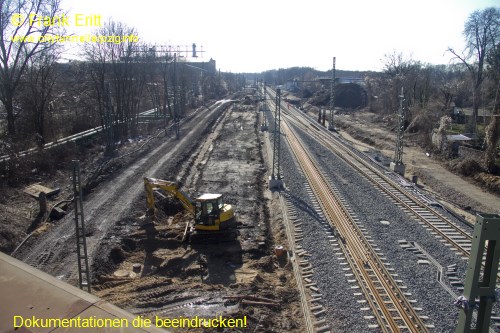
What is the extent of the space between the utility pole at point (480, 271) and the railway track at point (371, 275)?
490 centimetres

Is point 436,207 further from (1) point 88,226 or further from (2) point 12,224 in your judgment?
(2) point 12,224

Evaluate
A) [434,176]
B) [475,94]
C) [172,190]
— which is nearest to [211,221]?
[172,190]

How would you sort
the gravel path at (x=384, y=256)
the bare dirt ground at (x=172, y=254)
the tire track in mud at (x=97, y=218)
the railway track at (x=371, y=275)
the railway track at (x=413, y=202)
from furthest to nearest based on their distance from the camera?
the railway track at (x=413, y=202) < the tire track in mud at (x=97, y=218) < the bare dirt ground at (x=172, y=254) < the gravel path at (x=384, y=256) < the railway track at (x=371, y=275)

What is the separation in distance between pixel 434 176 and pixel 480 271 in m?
23.2

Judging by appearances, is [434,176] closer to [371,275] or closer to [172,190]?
[371,275]

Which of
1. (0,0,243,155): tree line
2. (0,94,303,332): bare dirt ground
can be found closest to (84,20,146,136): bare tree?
(0,0,243,155): tree line

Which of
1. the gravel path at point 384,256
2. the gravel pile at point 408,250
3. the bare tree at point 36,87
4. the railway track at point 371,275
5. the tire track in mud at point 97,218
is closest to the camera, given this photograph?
the railway track at point 371,275

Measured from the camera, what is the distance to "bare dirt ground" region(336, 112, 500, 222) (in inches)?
798

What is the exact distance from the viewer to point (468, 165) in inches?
1019

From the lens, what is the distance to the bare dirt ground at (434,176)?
20.3m

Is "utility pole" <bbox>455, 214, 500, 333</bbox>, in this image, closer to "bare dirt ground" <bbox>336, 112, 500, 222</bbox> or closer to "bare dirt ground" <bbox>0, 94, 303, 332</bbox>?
"bare dirt ground" <bbox>0, 94, 303, 332</bbox>

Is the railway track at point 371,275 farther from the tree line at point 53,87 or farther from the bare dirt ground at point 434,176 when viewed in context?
the tree line at point 53,87

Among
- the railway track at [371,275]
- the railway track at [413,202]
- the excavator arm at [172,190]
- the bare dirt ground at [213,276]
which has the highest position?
the excavator arm at [172,190]

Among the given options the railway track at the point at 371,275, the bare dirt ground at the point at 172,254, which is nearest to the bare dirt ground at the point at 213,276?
the bare dirt ground at the point at 172,254
